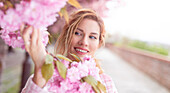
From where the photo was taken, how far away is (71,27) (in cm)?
169

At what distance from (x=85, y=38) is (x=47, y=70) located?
29.0 inches

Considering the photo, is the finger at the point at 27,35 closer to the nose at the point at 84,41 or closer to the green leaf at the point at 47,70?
the green leaf at the point at 47,70

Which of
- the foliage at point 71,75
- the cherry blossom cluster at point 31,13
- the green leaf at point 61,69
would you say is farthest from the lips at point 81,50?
the cherry blossom cluster at point 31,13

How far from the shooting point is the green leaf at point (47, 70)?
2.81 feet

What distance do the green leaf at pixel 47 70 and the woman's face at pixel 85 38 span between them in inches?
27.6

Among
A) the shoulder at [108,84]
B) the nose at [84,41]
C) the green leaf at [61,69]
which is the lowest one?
the shoulder at [108,84]

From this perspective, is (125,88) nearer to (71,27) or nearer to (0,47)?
(0,47)

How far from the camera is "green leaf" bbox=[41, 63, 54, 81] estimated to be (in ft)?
2.81

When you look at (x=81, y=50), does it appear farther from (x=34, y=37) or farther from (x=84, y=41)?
(x=34, y=37)

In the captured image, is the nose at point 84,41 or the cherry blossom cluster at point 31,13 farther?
the nose at point 84,41

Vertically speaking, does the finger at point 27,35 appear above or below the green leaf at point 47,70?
above

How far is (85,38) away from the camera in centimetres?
156

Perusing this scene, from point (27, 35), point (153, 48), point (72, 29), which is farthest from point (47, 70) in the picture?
point (153, 48)

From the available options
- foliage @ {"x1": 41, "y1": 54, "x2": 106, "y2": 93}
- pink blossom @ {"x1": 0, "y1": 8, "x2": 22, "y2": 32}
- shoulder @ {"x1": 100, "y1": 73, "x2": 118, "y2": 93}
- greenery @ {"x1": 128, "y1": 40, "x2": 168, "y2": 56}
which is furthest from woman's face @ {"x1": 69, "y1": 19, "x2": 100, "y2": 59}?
greenery @ {"x1": 128, "y1": 40, "x2": 168, "y2": 56}
